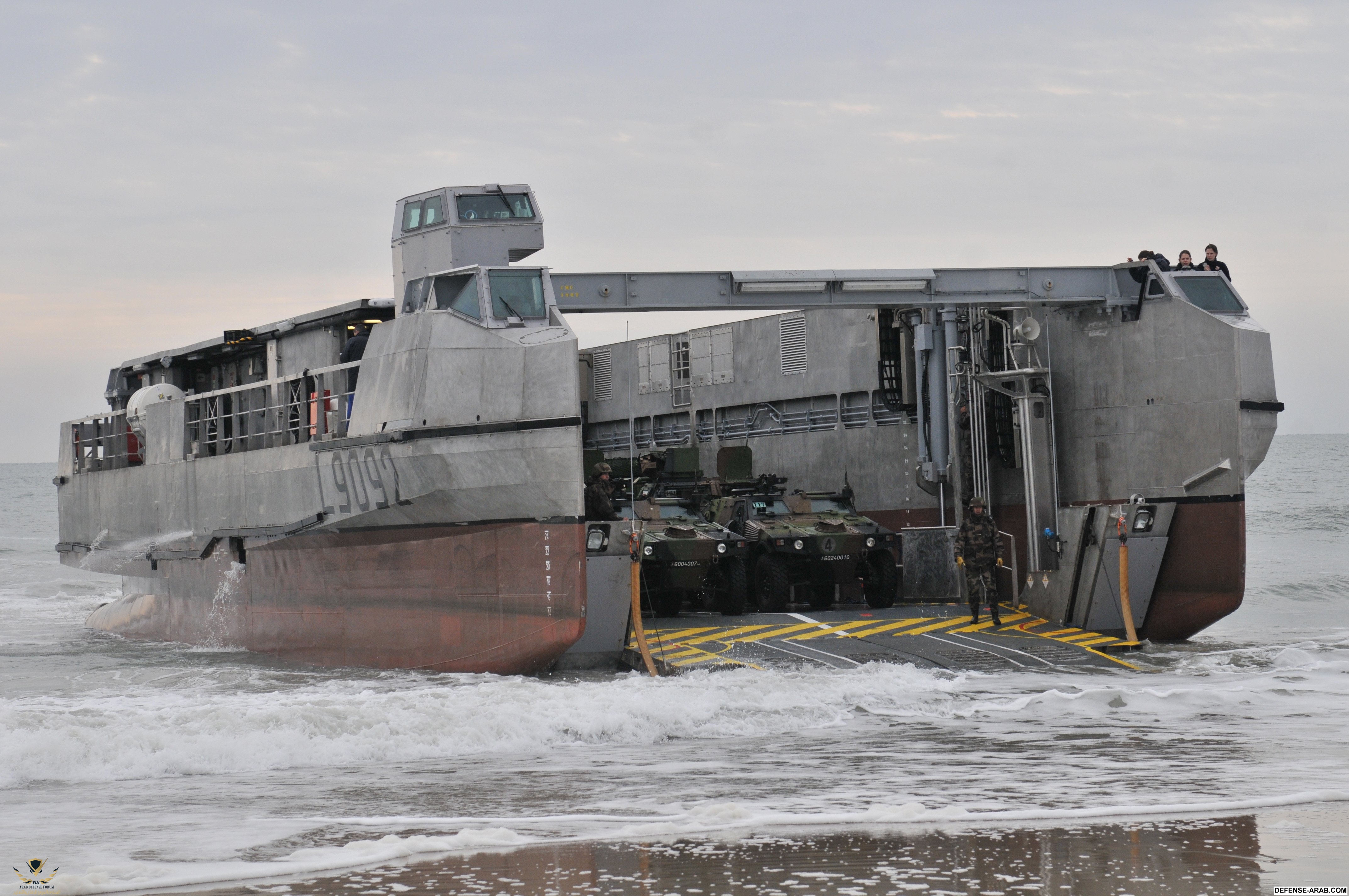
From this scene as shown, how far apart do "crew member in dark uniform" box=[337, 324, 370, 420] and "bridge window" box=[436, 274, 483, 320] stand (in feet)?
5.94

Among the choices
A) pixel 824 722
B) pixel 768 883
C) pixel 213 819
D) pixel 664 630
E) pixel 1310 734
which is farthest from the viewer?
pixel 664 630

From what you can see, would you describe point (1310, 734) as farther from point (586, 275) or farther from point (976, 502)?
point (586, 275)

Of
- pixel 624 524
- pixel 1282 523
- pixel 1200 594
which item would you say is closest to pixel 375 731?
pixel 624 524

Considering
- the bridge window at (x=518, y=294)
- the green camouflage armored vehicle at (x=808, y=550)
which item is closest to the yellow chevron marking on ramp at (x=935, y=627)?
the green camouflage armored vehicle at (x=808, y=550)

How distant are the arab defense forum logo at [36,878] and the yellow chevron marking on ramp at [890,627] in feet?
32.3

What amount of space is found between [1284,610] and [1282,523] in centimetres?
2284

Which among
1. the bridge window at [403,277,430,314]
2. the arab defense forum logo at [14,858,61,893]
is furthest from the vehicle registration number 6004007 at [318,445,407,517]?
the arab defense forum logo at [14,858,61,893]

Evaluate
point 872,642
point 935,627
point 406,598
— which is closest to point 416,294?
point 406,598

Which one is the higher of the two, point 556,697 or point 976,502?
point 976,502

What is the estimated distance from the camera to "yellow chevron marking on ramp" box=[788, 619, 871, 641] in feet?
49.1

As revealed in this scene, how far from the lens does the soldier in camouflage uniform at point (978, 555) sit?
1597 centimetres

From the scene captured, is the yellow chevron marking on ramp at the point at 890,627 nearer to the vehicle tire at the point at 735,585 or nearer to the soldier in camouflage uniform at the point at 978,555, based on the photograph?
the soldier in camouflage uniform at the point at 978,555

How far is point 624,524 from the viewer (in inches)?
567

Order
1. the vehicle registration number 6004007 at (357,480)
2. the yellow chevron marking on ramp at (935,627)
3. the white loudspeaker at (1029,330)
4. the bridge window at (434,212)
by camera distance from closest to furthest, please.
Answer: the vehicle registration number 6004007 at (357,480) → the yellow chevron marking on ramp at (935,627) → the white loudspeaker at (1029,330) → the bridge window at (434,212)
